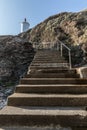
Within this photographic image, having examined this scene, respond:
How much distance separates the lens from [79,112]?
285 cm

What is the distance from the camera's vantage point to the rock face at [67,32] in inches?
593

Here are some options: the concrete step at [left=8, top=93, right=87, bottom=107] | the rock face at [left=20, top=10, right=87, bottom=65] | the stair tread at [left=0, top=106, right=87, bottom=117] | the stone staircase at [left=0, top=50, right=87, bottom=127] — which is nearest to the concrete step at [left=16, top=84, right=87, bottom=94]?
the stone staircase at [left=0, top=50, right=87, bottom=127]

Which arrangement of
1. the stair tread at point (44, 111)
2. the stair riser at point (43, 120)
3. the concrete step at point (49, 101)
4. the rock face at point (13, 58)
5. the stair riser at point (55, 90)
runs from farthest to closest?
the rock face at point (13, 58)
the stair riser at point (55, 90)
the concrete step at point (49, 101)
the stair tread at point (44, 111)
the stair riser at point (43, 120)

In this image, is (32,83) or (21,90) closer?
(21,90)

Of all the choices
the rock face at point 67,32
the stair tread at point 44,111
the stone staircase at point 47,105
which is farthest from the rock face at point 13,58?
the stair tread at point 44,111

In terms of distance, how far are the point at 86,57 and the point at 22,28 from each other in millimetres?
13529

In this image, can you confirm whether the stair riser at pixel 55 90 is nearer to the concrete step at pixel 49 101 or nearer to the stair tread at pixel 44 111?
the concrete step at pixel 49 101

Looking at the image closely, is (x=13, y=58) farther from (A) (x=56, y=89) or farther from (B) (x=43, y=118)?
(B) (x=43, y=118)

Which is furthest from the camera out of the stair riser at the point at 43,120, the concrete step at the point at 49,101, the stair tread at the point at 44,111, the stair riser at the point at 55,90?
the stair riser at the point at 55,90

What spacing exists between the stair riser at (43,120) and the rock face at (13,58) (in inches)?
342

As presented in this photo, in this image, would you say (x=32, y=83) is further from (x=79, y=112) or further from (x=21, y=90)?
(x=79, y=112)

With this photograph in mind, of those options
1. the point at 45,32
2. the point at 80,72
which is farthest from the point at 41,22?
the point at 80,72

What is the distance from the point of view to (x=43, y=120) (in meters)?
2.71

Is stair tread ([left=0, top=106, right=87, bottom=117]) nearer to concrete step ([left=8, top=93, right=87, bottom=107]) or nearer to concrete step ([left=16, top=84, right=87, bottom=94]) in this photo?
concrete step ([left=8, top=93, right=87, bottom=107])
